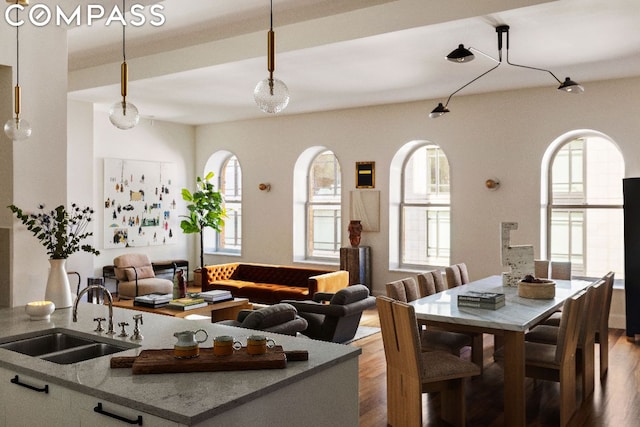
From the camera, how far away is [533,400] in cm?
462

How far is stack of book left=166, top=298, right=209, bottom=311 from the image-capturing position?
6.60 m

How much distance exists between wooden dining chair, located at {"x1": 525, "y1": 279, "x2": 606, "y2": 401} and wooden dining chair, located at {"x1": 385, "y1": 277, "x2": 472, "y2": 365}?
586 millimetres

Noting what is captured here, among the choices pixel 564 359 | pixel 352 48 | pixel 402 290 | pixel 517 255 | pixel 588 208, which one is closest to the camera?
pixel 564 359

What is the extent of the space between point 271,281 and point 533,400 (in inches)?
195

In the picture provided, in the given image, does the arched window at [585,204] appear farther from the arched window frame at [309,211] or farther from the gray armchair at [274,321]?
the gray armchair at [274,321]

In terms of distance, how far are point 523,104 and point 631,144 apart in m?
1.43

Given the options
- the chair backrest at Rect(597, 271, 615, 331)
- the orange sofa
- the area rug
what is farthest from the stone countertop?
the orange sofa

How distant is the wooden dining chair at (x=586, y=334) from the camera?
4.50 metres

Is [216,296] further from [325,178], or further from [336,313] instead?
[325,178]

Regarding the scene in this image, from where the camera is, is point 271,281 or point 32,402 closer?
point 32,402

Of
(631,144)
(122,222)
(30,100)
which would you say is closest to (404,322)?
(30,100)

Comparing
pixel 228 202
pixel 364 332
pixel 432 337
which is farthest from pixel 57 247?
pixel 228 202

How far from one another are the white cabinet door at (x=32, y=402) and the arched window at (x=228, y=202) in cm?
887

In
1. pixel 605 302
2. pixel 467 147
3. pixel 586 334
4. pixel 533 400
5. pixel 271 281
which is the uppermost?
pixel 467 147
